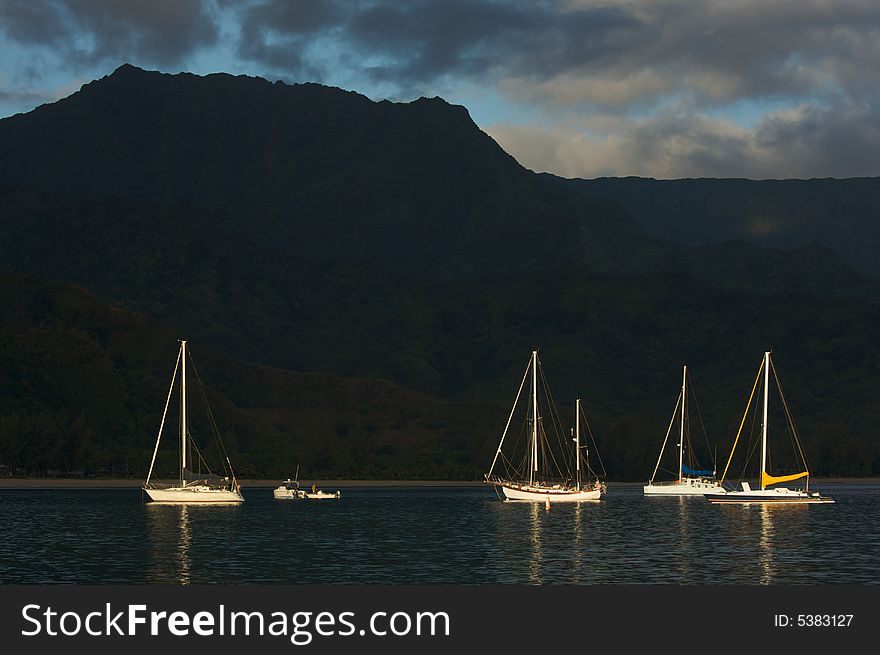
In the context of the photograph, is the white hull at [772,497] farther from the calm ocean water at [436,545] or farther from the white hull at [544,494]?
the white hull at [544,494]

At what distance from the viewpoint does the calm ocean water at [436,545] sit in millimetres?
86812

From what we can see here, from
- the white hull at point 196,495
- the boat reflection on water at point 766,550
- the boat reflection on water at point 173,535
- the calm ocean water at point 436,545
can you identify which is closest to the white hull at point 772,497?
the calm ocean water at point 436,545

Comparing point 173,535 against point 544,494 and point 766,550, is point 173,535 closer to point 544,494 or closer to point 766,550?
point 766,550

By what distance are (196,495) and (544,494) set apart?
4770 centimetres

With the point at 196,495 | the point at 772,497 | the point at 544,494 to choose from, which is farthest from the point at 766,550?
the point at 196,495

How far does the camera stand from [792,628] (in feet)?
177

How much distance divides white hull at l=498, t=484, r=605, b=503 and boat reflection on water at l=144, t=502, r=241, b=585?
39.0 m

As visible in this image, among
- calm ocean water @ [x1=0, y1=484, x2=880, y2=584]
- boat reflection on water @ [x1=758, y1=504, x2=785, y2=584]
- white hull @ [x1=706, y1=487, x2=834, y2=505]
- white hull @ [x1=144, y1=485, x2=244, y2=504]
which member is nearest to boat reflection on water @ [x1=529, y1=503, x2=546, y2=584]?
calm ocean water @ [x1=0, y1=484, x2=880, y2=584]

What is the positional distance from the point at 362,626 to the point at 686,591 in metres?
28.2

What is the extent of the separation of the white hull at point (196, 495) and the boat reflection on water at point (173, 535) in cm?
127

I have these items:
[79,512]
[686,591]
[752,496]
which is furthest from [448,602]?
[752,496]

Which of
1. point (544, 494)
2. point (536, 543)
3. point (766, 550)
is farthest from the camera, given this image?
point (544, 494)

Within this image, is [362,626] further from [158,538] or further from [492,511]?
[492,511]

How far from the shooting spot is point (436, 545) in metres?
113
